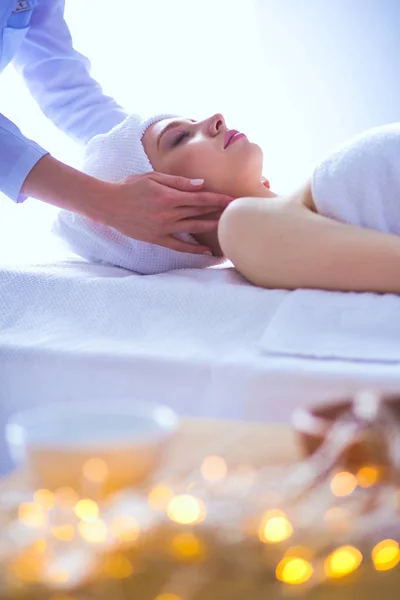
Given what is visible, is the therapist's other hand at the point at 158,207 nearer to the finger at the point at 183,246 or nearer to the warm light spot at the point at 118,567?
the finger at the point at 183,246

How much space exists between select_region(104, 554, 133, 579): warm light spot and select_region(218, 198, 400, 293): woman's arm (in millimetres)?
932

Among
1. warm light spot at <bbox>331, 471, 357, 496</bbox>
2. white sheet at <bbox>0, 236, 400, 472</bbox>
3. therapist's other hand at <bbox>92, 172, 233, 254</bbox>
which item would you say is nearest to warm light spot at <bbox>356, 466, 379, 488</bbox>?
warm light spot at <bbox>331, 471, 357, 496</bbox>

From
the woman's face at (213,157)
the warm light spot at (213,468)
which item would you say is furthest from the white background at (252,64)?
the warm light spot at (213,468)

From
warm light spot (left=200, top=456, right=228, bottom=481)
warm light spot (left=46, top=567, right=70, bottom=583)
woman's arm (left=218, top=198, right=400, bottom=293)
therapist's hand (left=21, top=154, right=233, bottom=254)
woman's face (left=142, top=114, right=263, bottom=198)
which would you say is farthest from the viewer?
woman's face (left=142, top=114, right=263, bottom=198)

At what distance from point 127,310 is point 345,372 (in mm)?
474

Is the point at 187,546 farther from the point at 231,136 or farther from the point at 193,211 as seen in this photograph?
the point at 231,136

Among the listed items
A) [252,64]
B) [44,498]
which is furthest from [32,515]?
[252,64]

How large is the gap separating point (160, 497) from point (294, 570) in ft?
0.40

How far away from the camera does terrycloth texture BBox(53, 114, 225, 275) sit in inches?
71.1

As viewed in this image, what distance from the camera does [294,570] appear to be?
18.4 inches

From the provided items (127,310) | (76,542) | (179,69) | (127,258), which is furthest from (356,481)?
(179,69)

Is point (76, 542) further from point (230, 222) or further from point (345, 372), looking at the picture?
point (230, 222)

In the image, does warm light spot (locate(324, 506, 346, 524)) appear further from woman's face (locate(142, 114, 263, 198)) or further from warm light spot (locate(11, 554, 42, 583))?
→ woman's face (locate(142, 114, 263, 198))

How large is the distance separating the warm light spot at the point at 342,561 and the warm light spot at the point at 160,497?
0.41ft
